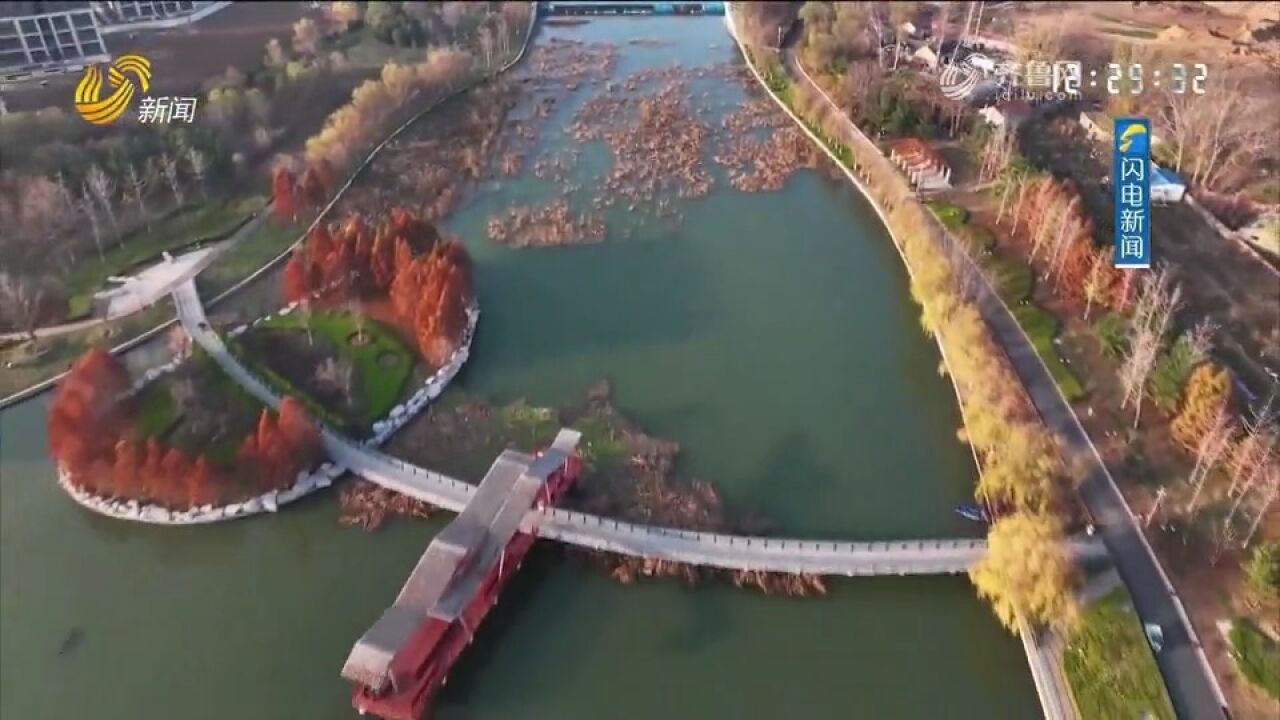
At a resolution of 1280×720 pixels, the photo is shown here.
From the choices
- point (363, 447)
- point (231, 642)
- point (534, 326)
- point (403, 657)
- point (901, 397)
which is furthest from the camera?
point (534, 326)

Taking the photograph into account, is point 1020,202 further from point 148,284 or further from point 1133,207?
point 148,284

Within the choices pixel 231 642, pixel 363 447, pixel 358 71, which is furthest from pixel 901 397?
pixel 358 71

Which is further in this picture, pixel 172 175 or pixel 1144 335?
pixel 172 175

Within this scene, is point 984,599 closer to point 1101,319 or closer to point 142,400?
point 1101,319

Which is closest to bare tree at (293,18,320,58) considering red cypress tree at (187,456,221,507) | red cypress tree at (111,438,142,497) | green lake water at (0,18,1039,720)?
green lake water at (0,18,1039,720)

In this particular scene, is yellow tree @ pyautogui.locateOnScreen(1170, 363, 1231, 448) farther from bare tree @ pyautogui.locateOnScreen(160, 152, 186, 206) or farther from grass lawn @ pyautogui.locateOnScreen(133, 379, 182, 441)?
bare tree @ pyautogui.locateOnScreen(160, 152, 186, 206)

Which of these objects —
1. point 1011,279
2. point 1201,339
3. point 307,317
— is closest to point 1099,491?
point 1201,339
